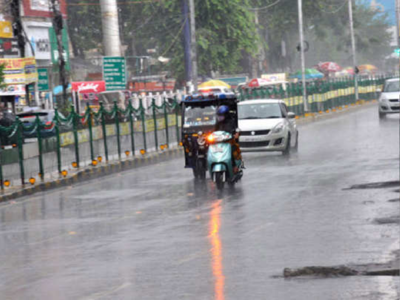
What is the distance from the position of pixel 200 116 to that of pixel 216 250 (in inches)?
424

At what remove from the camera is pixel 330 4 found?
9712cm

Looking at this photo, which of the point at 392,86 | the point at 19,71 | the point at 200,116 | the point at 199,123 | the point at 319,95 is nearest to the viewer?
the point at 199,123

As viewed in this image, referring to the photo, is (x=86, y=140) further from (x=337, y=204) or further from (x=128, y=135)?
(x=337, y=204)

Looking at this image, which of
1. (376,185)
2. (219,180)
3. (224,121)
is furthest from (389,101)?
(219,180)

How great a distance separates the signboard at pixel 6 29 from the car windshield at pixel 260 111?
61.4ft

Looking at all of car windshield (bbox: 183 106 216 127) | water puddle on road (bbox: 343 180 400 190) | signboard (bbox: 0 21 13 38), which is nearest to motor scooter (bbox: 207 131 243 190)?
water puddle on road (bbox: 343 180 400 190)

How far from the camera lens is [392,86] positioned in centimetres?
4344

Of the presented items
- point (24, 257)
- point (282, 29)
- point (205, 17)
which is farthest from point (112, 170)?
point (282, 29)

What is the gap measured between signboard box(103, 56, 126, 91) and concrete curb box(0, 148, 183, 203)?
1430 cm

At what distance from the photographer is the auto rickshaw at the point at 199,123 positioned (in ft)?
68.4

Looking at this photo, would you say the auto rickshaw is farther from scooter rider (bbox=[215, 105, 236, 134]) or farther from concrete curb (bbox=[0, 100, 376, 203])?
concrete curb (bbox=[0, 100, 376, 203])

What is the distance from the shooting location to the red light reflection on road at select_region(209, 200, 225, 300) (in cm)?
880

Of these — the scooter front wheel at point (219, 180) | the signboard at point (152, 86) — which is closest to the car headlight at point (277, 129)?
the scooter front wheel at point (219, 180)

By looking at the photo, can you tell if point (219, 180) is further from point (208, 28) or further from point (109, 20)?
point (208, 28)
